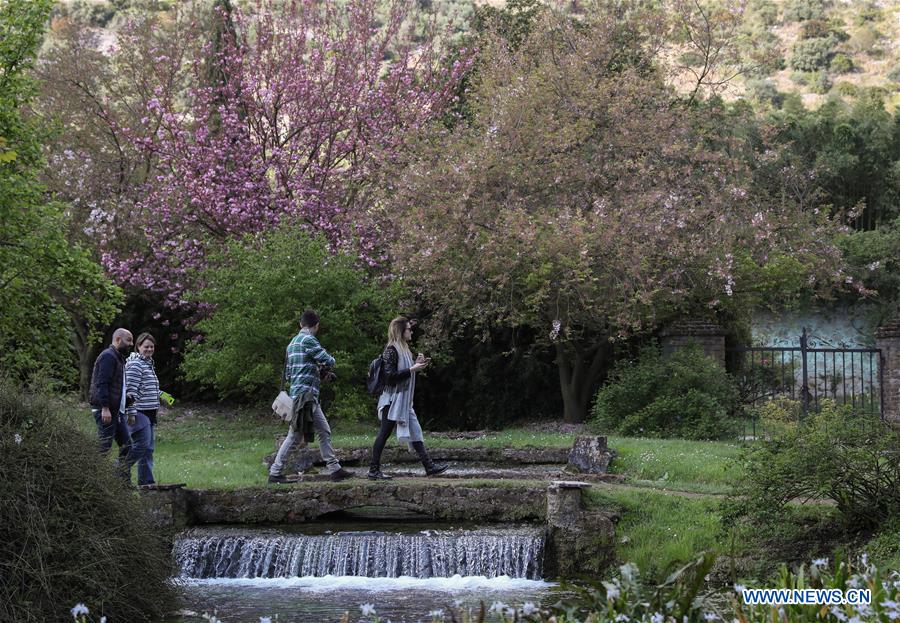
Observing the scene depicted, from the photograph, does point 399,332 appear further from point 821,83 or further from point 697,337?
point 821,83

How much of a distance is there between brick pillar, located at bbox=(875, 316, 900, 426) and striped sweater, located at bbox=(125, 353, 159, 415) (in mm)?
11949

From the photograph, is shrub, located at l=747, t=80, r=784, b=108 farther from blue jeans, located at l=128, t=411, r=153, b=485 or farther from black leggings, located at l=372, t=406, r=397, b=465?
blue jeans, located at l=128, t=411, r=153, b=485

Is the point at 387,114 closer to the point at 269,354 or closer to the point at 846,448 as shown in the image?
the point at 269,354

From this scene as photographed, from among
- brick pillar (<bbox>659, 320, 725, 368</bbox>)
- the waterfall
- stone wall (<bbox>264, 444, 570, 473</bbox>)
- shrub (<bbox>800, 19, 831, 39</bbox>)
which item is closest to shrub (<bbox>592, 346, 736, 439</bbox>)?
brick pillar (<bbox>659, 320, 725, 368</bbox>)

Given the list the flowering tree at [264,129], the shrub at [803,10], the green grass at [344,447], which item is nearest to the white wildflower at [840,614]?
the green grass at [344,447]

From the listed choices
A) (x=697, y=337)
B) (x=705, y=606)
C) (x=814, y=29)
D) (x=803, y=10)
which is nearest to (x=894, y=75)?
(x=814, y=29)

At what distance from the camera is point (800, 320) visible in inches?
1175

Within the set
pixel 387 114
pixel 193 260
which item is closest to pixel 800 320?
pixel 387 114

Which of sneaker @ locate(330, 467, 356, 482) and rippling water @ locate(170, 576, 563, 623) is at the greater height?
sneaker @ locate(330, 467, 356, 482)

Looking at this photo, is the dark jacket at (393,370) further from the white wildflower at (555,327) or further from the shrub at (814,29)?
the shrub at (814,29)

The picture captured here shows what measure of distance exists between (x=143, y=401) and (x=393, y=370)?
269 cm

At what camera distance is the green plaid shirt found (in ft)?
38.8

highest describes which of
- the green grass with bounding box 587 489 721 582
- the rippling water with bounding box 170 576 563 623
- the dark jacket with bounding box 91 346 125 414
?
the dark jacket with bounding box 91 346 125 414

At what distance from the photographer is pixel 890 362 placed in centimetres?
1772
